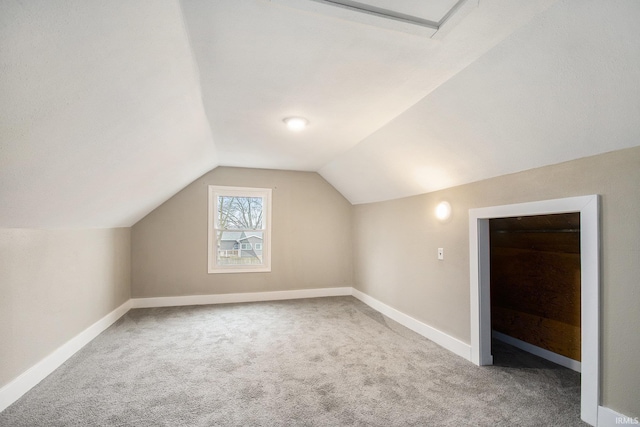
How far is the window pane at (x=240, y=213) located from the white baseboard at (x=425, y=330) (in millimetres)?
2344

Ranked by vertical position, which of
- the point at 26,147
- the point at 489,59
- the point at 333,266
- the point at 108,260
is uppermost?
the point at 489,59

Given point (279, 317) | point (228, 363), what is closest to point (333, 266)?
point (279, 317)

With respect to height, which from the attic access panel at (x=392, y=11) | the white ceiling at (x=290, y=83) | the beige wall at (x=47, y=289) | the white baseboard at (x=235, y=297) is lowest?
the white baseboard at (x=235, y=297)

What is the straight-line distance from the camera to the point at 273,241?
5.55 meters

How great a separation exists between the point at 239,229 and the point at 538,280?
427cm

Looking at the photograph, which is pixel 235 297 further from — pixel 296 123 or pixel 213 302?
pixel 296 123

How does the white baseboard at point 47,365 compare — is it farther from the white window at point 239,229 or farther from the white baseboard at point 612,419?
the white baseboard at point 612,419

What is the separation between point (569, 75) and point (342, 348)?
2.90 meters

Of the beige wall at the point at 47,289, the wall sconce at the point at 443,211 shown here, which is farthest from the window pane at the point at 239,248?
Answer: the wall sconce at the point at 443,211

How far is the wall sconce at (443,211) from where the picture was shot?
3373mm

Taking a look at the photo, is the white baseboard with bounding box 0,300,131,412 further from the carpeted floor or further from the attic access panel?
the attic access panel

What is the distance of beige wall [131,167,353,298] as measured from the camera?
16.4 ft

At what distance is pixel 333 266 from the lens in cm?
582

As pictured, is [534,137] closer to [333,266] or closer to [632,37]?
[632,37]
